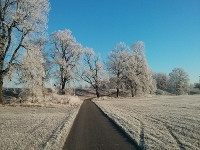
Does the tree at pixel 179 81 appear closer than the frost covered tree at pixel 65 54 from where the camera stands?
No

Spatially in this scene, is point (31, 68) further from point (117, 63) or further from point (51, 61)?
point (117, 63)

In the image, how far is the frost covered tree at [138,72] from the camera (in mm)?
47188

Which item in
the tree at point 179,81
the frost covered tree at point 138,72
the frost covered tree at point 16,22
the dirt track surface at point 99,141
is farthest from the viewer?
the tree at point 179,81

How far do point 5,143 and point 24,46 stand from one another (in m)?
16.0

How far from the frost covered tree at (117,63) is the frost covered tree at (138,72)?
1393 millimetres

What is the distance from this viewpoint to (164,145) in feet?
21.7

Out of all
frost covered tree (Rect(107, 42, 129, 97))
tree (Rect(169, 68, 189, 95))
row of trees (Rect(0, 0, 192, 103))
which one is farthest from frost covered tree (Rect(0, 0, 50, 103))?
tree (Rect(169, 68, 189, 95))

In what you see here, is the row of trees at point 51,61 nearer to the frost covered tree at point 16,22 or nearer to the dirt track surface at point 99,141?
the frost covered tree at point 16,22

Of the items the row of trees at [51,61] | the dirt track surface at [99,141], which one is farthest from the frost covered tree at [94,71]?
the dirt track surface at [99,141]

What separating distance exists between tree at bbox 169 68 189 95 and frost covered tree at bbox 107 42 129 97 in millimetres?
36496

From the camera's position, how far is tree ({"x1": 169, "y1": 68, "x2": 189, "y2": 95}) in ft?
238

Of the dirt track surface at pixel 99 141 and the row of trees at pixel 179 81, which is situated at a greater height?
the row of trees at pixel 179 81

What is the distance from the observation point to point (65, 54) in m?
35.3

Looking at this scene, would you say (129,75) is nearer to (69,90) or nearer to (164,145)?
(69,90)
